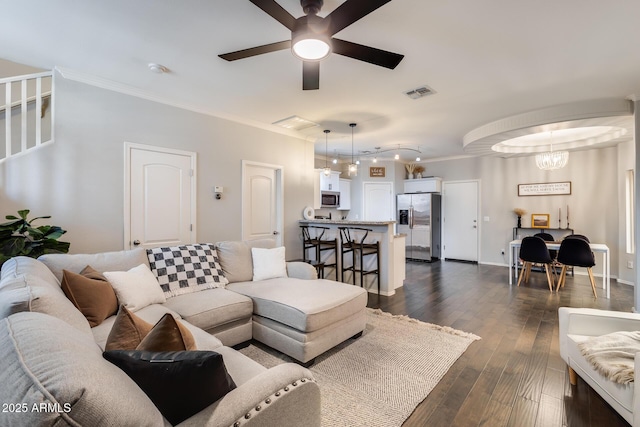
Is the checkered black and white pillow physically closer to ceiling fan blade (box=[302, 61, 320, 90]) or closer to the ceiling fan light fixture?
ceiling fan blade (box=[302, 61, 320, 90])

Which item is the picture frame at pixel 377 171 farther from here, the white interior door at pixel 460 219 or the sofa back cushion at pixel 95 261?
the sofa back cushion at pixel 95 261

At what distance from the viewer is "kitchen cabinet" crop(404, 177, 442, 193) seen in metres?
7.27

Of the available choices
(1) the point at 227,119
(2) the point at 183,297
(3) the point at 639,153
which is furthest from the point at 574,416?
(1) the point at 227,119

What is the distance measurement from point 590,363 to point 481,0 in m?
2.44

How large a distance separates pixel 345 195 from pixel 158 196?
15.4 ft

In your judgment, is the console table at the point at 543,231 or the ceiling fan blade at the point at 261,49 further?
the console table at the point at 543,231

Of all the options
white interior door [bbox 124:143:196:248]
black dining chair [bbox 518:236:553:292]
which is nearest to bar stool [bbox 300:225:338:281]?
white interior door [bbox 124:143:196:248]

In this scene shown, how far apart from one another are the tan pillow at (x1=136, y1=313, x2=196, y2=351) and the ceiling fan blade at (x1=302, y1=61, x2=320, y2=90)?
75.6 inches

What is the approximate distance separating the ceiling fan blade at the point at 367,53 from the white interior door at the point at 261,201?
276 centimetres

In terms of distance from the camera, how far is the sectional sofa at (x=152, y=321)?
25.6 inches

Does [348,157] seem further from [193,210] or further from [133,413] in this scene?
[133,413]

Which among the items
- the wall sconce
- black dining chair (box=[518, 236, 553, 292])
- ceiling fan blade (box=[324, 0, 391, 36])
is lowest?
black dining chair (box=[518, 236, 553, 292])

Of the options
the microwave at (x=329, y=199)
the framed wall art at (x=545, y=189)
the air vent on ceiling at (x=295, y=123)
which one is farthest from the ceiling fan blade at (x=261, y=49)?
the framed wall art at (x=545, y=189)

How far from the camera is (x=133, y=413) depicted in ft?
2.40
